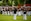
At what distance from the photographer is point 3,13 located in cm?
94

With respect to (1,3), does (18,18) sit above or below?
below

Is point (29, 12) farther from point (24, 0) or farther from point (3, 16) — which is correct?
point (3, 16)

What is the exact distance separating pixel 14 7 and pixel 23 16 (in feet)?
0.70

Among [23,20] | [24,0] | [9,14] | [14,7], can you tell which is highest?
[24,0]

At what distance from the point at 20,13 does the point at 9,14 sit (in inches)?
7.3

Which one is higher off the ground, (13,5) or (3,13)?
(13,5)

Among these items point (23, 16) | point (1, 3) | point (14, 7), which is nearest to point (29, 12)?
point (23, 16)

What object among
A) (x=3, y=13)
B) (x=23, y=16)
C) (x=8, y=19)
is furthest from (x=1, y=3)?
(x=23, y=16)

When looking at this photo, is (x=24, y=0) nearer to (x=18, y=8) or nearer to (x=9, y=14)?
(x=18, y=8)

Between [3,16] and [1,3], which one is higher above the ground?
[1,3]

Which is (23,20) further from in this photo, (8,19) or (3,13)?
(3,13)

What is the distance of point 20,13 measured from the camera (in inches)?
36.6

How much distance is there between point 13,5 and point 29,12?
0.29 m

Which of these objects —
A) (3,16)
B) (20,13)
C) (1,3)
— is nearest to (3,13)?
(3,16)
